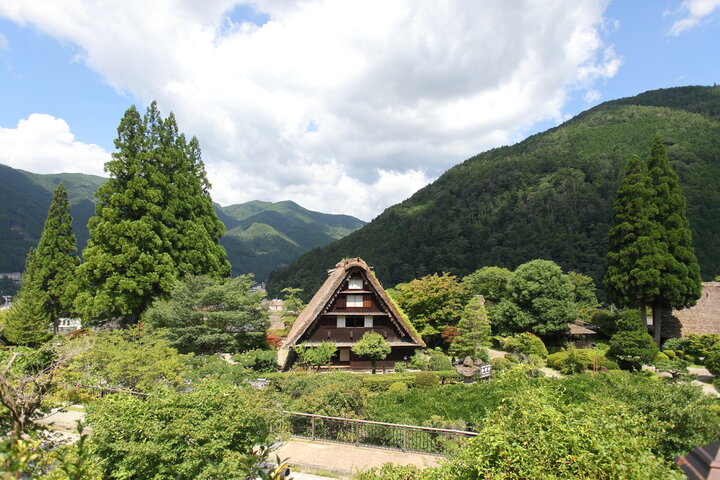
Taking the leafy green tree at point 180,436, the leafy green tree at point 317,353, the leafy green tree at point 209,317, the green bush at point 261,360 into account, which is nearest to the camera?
the leafy green tree at point 180,436

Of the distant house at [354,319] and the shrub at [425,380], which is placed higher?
the distant house at [354,319]

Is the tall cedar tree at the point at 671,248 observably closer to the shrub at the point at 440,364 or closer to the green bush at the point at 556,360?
the green bush at the point at 556,360

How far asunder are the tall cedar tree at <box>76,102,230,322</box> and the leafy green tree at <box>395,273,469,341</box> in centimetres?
1545

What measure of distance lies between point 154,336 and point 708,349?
113 ft

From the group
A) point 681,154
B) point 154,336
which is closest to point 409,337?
point 154,336

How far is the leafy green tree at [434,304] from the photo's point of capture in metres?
28.8

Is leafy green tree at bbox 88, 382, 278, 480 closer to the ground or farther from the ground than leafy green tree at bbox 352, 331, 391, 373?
farther from the ground

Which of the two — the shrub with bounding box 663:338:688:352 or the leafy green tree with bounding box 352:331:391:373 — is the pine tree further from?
the shrub with bounding box 663:338:688:352

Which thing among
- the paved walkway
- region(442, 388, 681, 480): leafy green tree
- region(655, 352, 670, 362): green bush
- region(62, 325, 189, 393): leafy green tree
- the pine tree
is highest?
the pine tree

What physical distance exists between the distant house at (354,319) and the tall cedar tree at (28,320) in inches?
690

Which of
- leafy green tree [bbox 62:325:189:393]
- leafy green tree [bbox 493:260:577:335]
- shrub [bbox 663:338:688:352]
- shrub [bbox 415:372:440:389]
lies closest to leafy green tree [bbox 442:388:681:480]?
leafy green tree [bbox 62:325:189:393]

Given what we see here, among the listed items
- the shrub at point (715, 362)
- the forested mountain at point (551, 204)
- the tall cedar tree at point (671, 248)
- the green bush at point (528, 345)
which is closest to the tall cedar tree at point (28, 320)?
the green bush at point (528, 345)

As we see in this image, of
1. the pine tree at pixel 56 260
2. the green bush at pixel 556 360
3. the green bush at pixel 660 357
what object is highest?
the pine tree at pixel 56 260

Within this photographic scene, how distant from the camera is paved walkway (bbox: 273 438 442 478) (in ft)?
31.7
